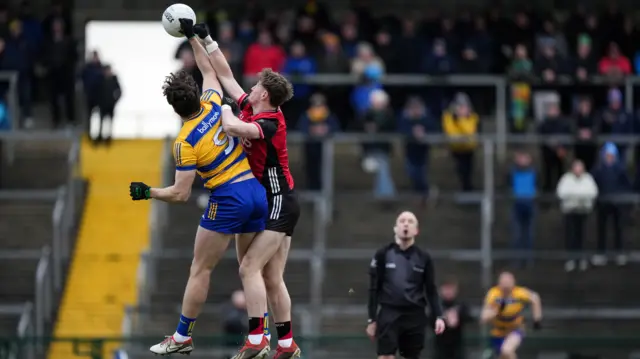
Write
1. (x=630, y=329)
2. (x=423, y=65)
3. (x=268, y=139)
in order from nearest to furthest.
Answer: (x=268, y=139)
(x=630, y=329)
(x=423, y=65)

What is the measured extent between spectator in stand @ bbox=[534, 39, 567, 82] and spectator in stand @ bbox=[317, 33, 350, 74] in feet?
9.52

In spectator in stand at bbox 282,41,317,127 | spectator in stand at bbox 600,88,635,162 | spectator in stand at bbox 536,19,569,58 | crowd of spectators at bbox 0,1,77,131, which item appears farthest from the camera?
spectator in stand at bbox 536,19,569,58

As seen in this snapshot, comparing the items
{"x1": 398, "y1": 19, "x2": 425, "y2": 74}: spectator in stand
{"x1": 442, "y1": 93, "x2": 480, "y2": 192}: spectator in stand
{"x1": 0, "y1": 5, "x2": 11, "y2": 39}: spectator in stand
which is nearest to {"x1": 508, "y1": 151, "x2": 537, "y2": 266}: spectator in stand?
{"x1": 442, "y1": 93, "x2": 480, "y2": 192}: spectator in stand

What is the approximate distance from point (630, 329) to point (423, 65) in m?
5.41

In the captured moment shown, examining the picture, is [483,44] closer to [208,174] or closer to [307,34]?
[307,34]

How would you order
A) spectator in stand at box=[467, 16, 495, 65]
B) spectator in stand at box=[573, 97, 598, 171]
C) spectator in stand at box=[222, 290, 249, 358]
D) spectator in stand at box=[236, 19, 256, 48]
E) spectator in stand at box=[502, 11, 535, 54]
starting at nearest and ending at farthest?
spectator in stand at box=[222, 290, 249, 358]
spectator in stand at box=[573, 97, 598, 171]
spectator in stand at box=[236, 19, 256, 48]
spectator in stand at box=[467, 16, 495, 65]
spectator in stand at box=[502, 11, 535, 54]

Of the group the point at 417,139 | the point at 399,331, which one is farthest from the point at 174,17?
the point at 417,139

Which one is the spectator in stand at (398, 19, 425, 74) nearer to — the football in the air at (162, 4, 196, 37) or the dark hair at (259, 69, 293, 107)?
the dark hair at (259, 69, 293, 107)

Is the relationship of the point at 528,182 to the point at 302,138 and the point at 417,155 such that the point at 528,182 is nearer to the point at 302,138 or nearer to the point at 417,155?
the point at 417,155

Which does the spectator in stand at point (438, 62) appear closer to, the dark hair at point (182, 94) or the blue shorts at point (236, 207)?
the blue shorts at point (236, 207)

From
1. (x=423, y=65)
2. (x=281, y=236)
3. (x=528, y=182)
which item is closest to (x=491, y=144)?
(x=528, y=182)

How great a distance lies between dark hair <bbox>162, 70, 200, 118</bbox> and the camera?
38.9 feet

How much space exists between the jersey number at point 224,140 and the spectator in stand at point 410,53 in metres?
11.6

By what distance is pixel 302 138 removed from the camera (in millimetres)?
21141
